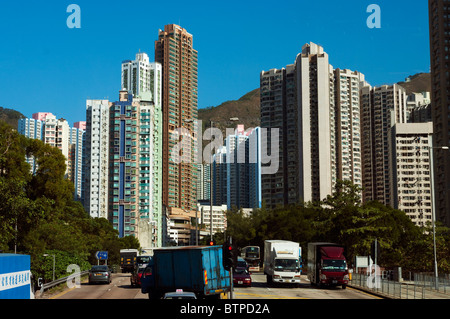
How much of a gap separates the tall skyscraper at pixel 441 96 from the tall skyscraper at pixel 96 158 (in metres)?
88.3

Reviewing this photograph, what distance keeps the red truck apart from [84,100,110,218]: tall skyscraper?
124 metres

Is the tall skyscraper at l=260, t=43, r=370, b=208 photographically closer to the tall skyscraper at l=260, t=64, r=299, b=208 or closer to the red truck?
the tall skyscraper at l=260, t=64, r=299, b=208

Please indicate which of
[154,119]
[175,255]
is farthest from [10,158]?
[154,119]

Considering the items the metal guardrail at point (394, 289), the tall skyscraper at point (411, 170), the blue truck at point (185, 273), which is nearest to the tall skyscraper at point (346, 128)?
the tall skyscraper at point (411, 170)

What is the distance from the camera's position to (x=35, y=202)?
41375mm

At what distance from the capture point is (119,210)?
157m

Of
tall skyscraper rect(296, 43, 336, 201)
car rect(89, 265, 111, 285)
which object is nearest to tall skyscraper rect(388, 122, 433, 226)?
tall skyscraper rect(296, 43, 336, 201)

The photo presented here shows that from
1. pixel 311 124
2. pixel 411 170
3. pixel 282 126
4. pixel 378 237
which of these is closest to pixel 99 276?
pixel 378 237

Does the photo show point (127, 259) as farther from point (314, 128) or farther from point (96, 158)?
point (314, 128)

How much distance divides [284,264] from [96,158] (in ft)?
414

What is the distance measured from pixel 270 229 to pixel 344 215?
4640 cm

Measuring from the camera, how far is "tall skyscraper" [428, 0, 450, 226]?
105744 millimetres

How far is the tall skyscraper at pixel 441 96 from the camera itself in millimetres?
105744
